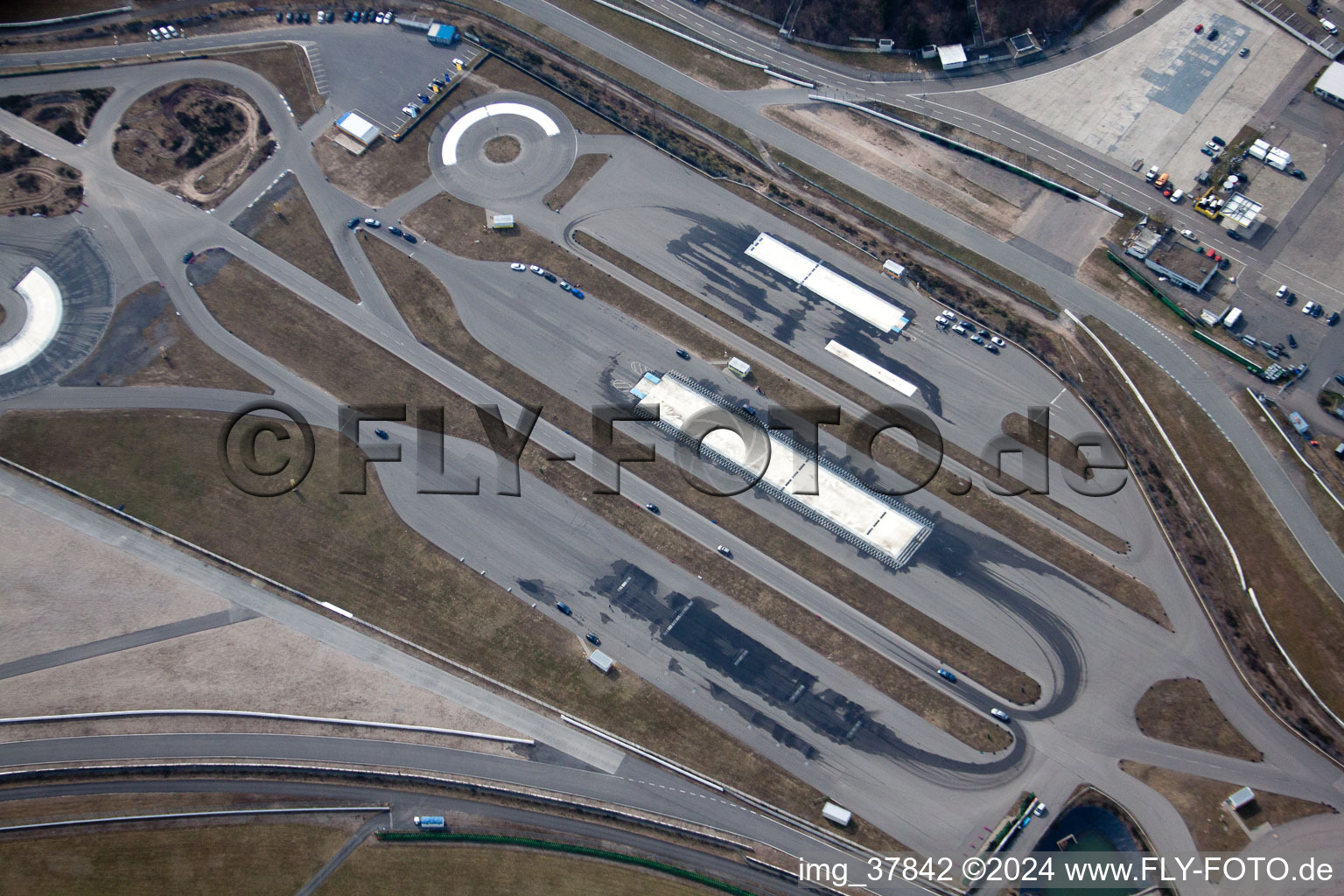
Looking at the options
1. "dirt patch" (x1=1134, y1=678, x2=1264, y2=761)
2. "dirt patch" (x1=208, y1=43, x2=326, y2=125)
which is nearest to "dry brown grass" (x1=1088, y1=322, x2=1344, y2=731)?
"dirt patch" (x1=1134, y1=678, x2=1264, y2=761)

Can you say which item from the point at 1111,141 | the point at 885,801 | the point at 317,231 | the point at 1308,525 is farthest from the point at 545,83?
the point at 1308,525

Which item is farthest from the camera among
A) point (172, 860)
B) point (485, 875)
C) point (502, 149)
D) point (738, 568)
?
point (502, 149)

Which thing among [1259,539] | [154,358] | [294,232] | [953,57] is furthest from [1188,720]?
[154,358]

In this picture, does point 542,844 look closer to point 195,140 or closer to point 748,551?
point 748,551

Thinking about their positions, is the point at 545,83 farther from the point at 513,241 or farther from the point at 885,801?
the point at 885,801

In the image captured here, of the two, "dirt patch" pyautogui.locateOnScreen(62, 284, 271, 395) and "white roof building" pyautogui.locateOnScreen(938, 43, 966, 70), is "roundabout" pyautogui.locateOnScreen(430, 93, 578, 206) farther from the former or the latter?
"white roof building" pyautogui.locateOnScreen(938, 43, 966, 70)
